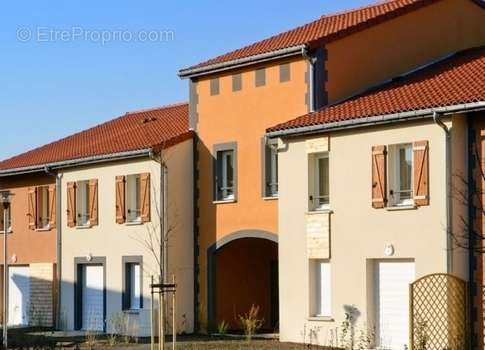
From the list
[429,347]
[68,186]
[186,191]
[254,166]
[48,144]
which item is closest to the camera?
[429,347]

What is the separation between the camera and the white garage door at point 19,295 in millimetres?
37938

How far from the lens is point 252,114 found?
29797 millimetres

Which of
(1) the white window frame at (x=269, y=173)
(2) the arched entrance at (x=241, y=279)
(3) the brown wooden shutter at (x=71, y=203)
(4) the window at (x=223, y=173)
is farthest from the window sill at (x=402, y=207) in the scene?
(3) the brown wooden shutter at (x=71, y=203)

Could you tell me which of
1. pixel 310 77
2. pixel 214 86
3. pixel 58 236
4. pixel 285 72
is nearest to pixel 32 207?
pixel 58 236

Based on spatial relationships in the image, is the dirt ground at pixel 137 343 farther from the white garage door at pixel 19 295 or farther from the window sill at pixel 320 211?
the white garage door at pixel 19 295

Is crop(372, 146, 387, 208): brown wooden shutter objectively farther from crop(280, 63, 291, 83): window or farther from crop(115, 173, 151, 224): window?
crop(115, 173, 151, 224): window

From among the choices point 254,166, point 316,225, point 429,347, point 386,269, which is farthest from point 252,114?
point 429,347

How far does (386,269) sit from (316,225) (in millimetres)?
2190

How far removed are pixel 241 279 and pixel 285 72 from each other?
6.29 m

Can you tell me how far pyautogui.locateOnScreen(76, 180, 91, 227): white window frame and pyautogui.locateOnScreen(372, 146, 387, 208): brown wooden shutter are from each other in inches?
493

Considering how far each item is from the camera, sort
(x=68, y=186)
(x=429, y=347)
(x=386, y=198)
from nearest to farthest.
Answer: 1. (x=429, y=347)
2. (x=386, y=198)
3. (x=68, y=186)

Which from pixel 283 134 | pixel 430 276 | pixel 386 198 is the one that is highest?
pixel 283 134

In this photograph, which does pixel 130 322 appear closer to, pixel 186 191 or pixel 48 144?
pixel 186 191

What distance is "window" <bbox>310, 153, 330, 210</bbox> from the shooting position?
1053 inches
